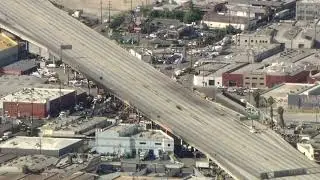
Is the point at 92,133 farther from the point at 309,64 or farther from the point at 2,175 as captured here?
the point at 309,64

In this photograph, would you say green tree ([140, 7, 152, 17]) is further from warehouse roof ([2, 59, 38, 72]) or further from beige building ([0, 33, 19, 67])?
warehouse roof ([2, 59, 38, 72])

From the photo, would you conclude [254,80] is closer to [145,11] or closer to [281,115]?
[281,115]

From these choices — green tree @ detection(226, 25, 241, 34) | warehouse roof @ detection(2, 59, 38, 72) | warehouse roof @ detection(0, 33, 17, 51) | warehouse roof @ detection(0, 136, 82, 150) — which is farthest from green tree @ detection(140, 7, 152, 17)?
warehouse roof @ detection(0, 136, 82, 150)

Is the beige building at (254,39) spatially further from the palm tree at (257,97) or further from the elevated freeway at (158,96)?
the palm tree at (257,97)

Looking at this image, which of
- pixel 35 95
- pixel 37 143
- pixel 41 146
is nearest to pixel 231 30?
pixel 35 95

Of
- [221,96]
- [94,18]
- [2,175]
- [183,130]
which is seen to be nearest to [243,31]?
[94,18]

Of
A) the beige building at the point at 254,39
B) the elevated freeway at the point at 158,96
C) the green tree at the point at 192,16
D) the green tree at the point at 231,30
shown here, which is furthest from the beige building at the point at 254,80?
the green tree at the point at 192,16
